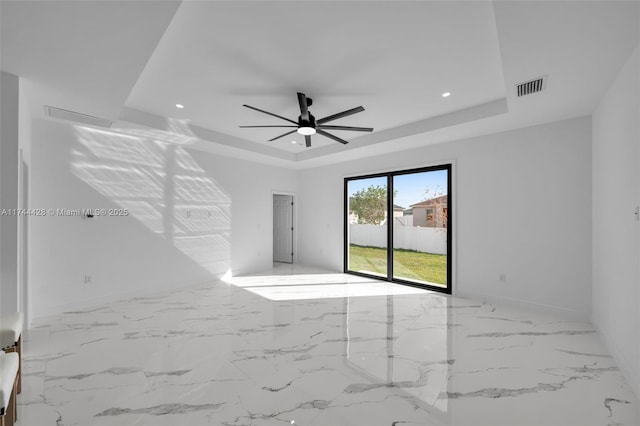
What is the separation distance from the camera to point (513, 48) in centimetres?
210

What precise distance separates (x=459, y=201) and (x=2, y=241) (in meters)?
5.61

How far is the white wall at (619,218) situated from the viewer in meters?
2.16

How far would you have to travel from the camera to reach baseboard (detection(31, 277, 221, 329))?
3.51m

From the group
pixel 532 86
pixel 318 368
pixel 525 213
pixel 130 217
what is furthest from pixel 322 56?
→ pixel 130 217

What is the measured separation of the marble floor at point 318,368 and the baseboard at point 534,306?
0.12 metres

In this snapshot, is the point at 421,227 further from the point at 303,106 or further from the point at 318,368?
the point at 318,368

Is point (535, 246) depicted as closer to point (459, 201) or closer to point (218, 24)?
point (459, 201)

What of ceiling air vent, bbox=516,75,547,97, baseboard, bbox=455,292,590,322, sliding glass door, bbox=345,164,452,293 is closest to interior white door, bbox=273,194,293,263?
sliding glass door, bbox=345,164,452,293

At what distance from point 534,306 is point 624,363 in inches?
59.5

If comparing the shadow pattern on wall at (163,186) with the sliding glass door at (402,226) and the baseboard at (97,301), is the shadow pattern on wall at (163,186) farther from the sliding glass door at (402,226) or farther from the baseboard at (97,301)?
the sliding glass door at (402,226)

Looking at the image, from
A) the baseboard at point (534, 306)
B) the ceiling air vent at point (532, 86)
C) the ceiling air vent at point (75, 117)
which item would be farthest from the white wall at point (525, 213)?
the ceiling air vent at point (75, 117)

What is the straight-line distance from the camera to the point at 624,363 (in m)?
2.28

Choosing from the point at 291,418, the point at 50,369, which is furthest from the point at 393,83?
the point at 50,369

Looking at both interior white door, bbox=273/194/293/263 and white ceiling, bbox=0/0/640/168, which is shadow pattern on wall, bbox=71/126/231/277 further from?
interior white door, bbox=273/194/293/263
